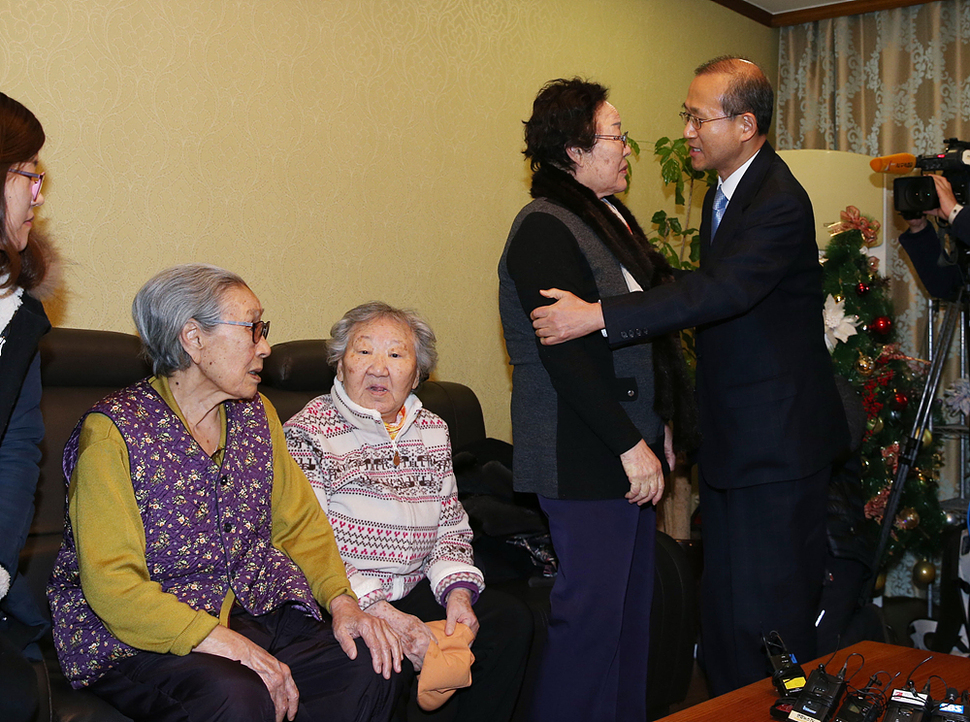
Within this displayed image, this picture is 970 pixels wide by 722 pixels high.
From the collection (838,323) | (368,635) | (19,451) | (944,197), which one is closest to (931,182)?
(944,197)

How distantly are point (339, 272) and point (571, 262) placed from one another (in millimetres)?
1129

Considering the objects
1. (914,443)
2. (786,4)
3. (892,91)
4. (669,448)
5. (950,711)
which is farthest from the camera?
(786,4)

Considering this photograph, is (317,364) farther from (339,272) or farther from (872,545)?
(872,545)

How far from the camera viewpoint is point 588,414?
188 cm

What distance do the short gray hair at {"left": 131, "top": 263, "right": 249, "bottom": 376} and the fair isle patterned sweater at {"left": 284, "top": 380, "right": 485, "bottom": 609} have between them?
1.29 feet

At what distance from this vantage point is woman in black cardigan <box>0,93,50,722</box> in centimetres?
157

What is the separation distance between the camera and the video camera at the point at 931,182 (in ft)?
9.57

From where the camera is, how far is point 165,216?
2.45 meters

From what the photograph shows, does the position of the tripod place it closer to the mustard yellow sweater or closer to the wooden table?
the wooden table

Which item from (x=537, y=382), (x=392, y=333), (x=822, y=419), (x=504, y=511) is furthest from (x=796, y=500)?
(x=392, y=333)

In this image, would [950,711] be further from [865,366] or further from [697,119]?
[865,366]

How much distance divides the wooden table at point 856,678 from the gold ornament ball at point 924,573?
1947 mm

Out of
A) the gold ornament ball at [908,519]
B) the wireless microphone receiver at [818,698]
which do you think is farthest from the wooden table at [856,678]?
the gold ornament ball at [908,519]

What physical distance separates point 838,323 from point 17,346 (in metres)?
3.05
